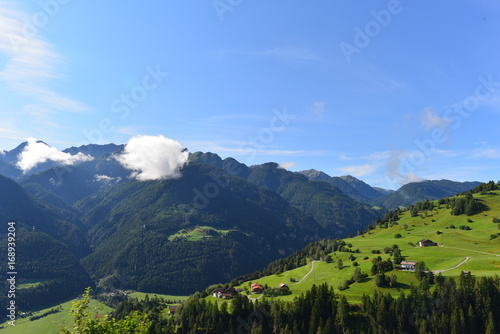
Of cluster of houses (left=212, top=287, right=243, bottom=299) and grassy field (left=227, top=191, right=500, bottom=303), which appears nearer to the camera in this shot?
grassy field (left=227, top=191, right=500, bottom=303)

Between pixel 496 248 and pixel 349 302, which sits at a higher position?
pixel 496 248

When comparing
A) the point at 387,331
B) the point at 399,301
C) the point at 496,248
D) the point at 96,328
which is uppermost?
the point at 96,328

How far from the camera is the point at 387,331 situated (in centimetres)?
10212

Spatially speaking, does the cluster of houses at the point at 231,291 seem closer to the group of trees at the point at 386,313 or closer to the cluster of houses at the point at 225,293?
the cluster of houses at the point at 225,293

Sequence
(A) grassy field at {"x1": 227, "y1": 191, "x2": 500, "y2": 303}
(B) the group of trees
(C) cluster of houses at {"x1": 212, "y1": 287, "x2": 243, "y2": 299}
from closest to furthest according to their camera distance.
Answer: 1. (B) the group of trees
2. (A) grassy field at {"x1": 227, "y1": 191, "x2": 500, "y2": 303}
3. (C) cluster of houses at {"x1": 212, "y1": 287, "x2": 243, "y2": 299}

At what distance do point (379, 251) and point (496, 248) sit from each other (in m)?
52.9

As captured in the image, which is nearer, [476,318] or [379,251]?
[476,318]

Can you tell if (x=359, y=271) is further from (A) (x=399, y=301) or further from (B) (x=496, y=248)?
(B) (x=496, y=248)

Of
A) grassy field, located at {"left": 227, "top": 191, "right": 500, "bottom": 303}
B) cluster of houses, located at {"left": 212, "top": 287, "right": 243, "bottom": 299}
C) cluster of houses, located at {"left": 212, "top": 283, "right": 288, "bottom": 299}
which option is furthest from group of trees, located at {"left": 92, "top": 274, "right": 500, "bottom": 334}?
cluster of houses, located at {"left": 212, "top": 287, "right": 243, "bottom": 299}

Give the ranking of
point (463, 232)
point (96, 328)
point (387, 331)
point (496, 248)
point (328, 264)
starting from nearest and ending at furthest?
point (96, 328), point (387, 331), point (496, 248), point (328, 264), point (463, 232)

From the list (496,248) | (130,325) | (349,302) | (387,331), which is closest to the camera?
(130,325)

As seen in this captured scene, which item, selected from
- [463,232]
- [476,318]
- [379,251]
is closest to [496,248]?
[463,232]

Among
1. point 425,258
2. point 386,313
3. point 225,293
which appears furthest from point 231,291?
point 425,258

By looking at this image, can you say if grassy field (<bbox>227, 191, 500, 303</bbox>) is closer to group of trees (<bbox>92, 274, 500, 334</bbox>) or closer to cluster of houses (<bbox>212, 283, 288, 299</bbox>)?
cluster of houses (<bbox>212, 283, 288, 299</bbox>)
